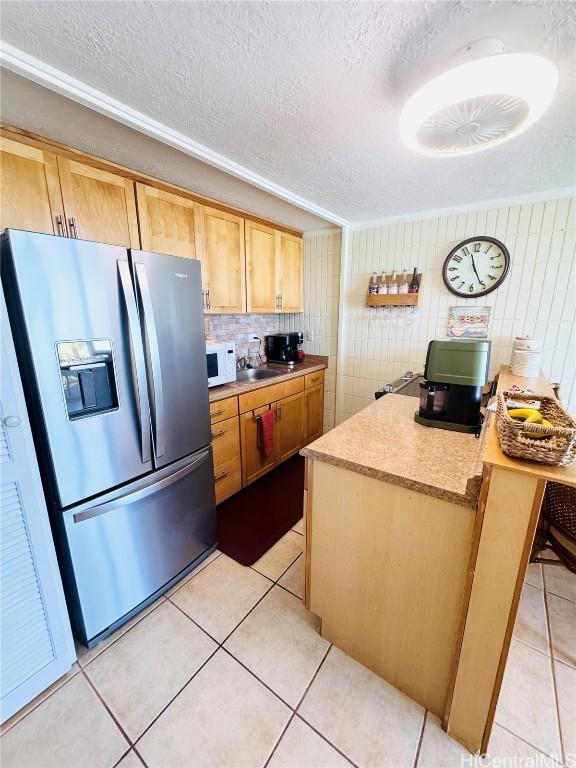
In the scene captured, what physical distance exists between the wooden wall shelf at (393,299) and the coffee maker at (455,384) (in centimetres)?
150

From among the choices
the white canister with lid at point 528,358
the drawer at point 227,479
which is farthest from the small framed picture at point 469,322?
the drawer at point 227,479

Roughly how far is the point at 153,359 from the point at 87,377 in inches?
10.6

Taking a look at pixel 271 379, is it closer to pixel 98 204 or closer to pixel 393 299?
pixel 393 299

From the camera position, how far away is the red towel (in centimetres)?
253

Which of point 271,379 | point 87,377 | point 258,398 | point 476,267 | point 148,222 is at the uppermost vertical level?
point 148,222

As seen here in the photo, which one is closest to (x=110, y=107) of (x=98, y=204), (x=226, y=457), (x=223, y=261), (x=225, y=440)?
(x=98, y=204)

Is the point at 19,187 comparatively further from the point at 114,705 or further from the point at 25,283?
the point at 114,705

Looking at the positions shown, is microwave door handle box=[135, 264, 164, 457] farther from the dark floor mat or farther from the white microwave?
the dark floor mat

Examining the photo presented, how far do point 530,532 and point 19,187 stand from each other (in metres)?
2.36

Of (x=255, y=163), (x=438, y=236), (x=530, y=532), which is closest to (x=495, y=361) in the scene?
(x=438, y=236)

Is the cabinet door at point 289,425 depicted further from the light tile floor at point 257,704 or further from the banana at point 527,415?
the banana at point 527,415

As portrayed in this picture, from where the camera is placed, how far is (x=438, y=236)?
2.58 meters

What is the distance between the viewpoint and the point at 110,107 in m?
1.23

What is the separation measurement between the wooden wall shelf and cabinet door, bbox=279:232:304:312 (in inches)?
30.1
